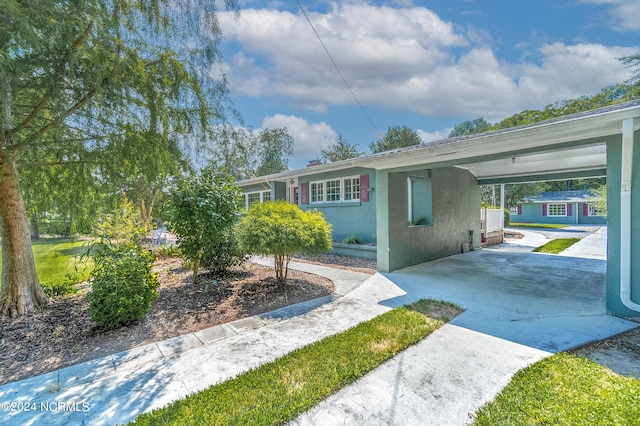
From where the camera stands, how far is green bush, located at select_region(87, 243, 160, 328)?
150 inches

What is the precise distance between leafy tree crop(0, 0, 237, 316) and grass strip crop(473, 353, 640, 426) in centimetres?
491

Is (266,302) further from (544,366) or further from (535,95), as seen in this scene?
(535,95)

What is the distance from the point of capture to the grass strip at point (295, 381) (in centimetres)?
226

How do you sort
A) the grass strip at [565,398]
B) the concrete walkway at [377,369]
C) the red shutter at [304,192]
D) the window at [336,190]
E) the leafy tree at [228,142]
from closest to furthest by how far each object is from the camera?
the grass strip at [565,398]
the concrete walkway at [377,369]
the leafy tree at [228,142]
the window at [336,190]
the red shutter at [304,192]

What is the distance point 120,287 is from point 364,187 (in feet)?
25.9

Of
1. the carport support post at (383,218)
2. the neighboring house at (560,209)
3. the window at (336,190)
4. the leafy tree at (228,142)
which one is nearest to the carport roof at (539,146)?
the carport support post at (383,218)

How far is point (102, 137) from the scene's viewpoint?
4371mm

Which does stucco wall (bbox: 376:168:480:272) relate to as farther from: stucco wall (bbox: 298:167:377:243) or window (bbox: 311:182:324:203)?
window (bbox: 311:182:324:203)

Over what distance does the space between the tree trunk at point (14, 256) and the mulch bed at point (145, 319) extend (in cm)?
29

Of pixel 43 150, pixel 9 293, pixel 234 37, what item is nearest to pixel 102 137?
pixel 43 150

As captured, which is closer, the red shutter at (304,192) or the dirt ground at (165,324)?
the dirt ground at (165,324)

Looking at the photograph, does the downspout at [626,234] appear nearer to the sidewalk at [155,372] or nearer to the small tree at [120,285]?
the sidewalk at [155,372]

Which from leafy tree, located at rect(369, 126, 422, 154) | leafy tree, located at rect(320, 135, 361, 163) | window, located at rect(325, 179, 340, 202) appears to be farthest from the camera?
leafy tree, located at rect(320, 135, 361, 163)

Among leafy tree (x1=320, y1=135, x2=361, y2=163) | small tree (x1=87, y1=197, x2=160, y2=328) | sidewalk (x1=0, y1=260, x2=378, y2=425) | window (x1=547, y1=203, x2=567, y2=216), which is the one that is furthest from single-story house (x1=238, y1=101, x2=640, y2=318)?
window (x1=547, y1=203, x2=567, y2=216)
